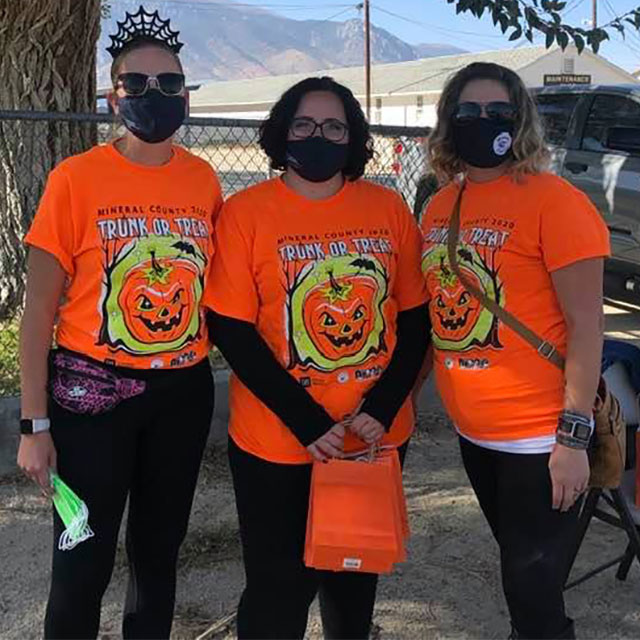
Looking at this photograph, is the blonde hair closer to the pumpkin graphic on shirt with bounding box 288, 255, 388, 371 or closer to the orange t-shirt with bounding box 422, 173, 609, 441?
the orange t-shirt with bounding box 422, 173, 609, 441

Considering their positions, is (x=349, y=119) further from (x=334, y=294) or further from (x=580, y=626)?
(x=580, y=626)

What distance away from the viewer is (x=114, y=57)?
243cm

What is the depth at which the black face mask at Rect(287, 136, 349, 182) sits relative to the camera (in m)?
2.28

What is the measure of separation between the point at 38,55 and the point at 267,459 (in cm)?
384

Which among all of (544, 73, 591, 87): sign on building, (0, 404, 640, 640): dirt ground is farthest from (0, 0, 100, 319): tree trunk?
(544, 73, 591, 87): sign on building

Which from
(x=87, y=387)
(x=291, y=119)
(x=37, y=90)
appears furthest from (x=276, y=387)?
(x=37, y=90)

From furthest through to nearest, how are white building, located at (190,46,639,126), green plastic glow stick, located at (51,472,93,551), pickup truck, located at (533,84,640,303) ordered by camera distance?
white building, located at (190,46,639,126) < pickup truck, located at (533,84,640,303) < green plastic glow stick, located at (51,472,93,551)

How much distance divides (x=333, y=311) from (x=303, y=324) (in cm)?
9

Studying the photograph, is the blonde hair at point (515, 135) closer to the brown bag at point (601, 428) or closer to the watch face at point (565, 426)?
the brown bag at point (601, 428)

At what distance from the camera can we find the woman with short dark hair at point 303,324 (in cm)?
224

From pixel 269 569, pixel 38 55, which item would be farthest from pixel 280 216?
pixel 38 55

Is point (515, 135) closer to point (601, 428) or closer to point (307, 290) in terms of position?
point (307, 290)

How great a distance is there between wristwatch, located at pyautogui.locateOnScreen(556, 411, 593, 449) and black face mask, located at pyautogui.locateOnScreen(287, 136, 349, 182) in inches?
35.6

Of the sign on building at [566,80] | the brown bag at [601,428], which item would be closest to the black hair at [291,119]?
the brown bag at [601,428]
